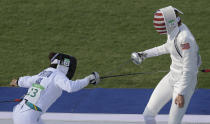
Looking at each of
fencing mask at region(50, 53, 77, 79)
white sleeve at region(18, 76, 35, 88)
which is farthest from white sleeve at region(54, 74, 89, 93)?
white sleeve at region(18, 76, 35, 88)

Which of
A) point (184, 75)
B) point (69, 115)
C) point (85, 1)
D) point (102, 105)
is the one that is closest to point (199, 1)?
point (85, 1)

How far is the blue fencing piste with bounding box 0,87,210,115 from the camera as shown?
21.7 feet

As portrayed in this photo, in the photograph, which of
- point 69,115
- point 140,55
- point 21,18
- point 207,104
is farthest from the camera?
point 21,18

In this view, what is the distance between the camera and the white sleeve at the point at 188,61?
4590 millimetres

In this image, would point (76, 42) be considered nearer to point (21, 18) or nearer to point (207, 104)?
point (21, 18)

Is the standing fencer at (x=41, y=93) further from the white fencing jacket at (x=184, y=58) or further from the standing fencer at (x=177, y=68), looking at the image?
the white fencing jacket at (x=184, y=58)

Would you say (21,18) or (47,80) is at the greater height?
(47,80)

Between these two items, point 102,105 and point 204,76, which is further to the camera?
point 204,76

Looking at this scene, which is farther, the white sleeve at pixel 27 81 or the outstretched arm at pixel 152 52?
the outstretched arm at pixel 152 52

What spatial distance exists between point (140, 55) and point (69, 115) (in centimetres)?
144

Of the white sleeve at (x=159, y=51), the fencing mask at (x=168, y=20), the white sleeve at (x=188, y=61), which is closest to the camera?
the white sleeve at (x=188, y=61)

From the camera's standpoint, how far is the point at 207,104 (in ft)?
22.1

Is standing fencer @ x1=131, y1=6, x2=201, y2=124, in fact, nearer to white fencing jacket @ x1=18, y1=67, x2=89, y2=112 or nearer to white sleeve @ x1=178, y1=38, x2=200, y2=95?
white sleeve @ x1=178, y1=38, x2=200, y2=95

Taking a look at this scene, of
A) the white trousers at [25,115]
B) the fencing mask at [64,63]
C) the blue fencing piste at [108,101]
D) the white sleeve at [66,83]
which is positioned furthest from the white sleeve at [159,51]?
the white trousers at [25,115]
